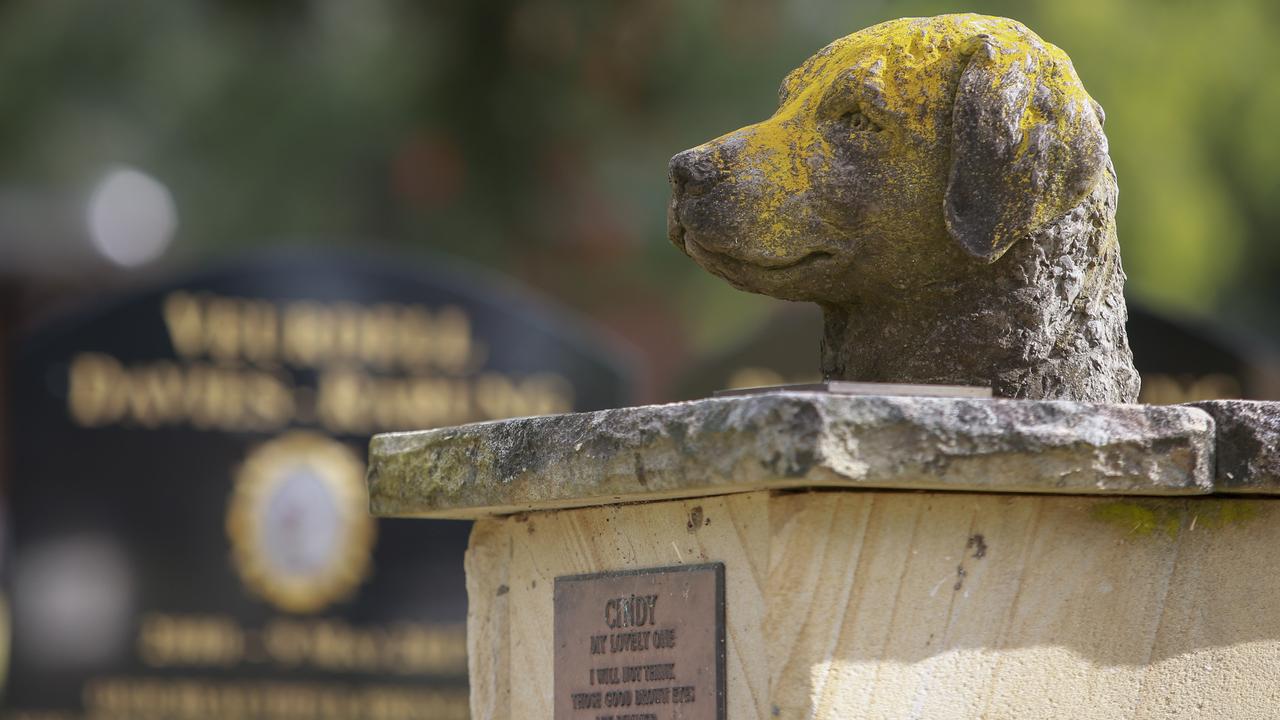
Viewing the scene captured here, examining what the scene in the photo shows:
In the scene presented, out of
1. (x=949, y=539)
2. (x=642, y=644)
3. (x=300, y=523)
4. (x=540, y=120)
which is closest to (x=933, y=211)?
(x=949, y=539)

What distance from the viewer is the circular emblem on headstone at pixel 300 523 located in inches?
262

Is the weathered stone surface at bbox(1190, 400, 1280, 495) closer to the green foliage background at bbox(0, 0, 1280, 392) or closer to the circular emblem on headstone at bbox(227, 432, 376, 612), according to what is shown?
the circular emblem on headstone at bbox(227, 432, 376, 612)

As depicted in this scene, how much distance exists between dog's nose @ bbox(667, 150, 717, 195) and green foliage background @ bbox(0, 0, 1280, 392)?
7.83 metres

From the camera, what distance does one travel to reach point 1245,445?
2725 mm

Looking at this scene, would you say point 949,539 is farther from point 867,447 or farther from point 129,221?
point 129,221

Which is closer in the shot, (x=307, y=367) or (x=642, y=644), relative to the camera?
(x=642, y=644)

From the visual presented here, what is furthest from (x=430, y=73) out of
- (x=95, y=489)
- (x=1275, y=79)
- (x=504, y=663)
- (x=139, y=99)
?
(x=504, y=663)

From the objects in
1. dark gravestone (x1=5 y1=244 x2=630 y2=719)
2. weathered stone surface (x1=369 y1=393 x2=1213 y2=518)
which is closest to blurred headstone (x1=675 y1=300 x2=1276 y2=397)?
dark gravestone (x1=5 y1=244 x2=630 y2=719)

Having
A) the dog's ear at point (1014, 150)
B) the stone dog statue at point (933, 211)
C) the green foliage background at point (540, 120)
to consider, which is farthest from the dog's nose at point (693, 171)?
the green foliage background at point (540, 120)

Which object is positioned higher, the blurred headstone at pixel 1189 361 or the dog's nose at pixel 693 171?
the dog's nose at pixel 693 171

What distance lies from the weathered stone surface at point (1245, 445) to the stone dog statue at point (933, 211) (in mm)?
304

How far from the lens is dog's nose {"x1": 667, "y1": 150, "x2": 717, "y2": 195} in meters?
2.97

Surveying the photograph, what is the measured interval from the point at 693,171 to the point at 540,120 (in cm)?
932

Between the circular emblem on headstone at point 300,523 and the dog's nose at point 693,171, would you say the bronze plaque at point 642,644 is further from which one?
the circular emblem on headstone at point 300,523
